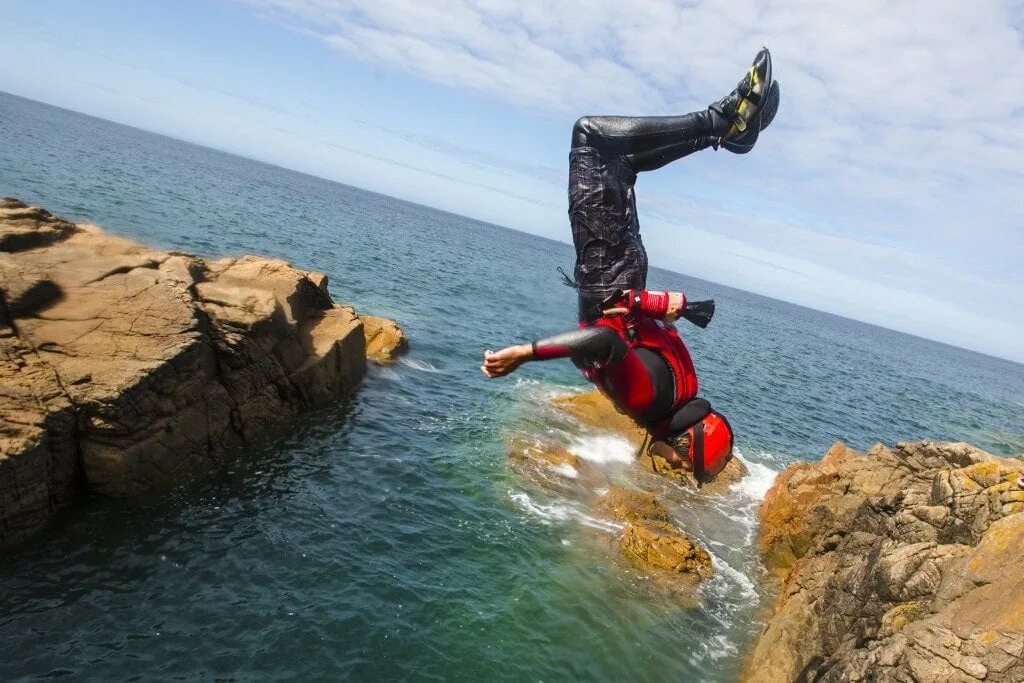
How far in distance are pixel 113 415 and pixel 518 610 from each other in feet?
29.4

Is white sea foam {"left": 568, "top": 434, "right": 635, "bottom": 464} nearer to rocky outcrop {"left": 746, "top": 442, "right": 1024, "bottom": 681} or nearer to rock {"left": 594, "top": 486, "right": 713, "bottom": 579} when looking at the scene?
rock {"left": 594, "top": 486, "right": 713, "bottom": 579}

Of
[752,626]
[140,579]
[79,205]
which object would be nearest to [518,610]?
[752,626]

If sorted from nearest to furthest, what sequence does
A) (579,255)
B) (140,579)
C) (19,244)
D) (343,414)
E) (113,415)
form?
1. (579,255)
2. (140,579)
3. (113,415)
4. (19,244)
5. (343,414)

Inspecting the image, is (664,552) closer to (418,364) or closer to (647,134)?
(647,134)

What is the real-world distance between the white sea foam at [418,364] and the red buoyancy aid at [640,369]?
780 inches

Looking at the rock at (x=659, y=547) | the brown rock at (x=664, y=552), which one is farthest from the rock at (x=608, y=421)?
the brown rock at (x=664, y=552)

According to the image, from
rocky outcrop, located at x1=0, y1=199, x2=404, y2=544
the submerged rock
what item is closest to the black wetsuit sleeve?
rocky outcrop, located at x1=0, y1=199, x2=404, y2=544

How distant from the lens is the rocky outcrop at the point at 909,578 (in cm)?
613

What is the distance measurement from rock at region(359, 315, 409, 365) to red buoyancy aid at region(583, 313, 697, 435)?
62.5 ft

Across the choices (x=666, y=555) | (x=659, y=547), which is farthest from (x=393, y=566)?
(x=666, y=555)

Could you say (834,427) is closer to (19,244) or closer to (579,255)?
(579,255)

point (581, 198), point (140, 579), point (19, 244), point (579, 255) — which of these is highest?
point (581, 198)

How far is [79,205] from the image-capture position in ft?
131

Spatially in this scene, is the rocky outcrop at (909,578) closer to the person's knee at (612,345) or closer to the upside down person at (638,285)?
the upside down person at (638,285)
